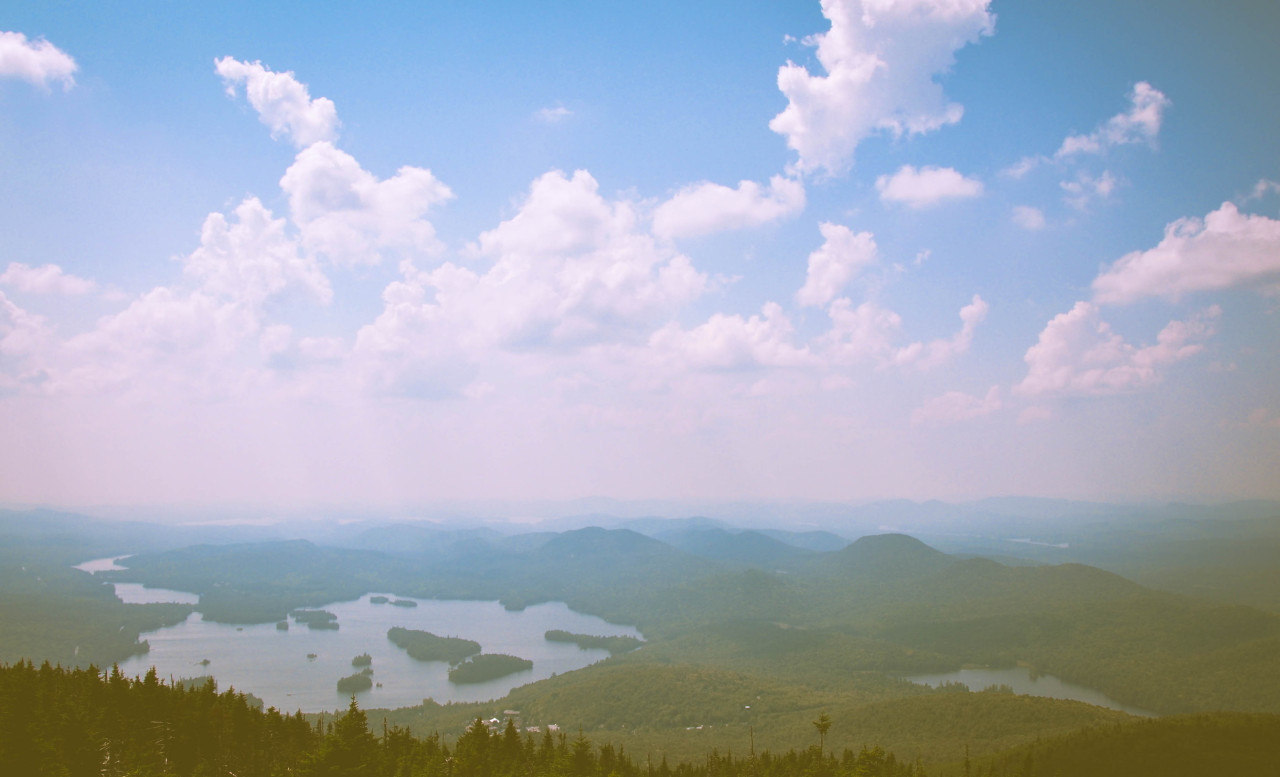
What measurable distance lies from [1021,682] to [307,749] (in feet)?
514

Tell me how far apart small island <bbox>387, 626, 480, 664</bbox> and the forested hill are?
115 m

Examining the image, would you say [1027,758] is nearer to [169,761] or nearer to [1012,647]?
[169,761]

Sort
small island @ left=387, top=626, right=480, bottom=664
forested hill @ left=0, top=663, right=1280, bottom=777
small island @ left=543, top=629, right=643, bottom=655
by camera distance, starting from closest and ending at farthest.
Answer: forested hill @ left=0, top=663, right=1280, bottom=777
small island @ left=387, top=626, right=480, bottom=664
small island @ left=543, top=629, right=643, bottom=655

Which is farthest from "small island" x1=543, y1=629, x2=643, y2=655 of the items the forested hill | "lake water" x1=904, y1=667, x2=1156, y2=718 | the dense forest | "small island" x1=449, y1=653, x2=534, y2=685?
the forested hill

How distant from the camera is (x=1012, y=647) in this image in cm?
17050

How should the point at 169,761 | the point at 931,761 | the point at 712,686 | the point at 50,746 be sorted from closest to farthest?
1. the point at 50,746
2. the point at 169,761
3. the point at 931,761
4. the point at 712,686

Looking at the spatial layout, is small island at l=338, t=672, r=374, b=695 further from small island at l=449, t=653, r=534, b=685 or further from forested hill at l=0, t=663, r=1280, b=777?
forested hill at l=0, t=663, r=1280, b=777

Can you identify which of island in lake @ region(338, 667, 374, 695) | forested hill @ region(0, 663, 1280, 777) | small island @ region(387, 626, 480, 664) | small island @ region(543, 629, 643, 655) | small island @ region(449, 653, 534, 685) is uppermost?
forested hill @ region(0, 663, 1280, 777)

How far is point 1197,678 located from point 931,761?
303 feet

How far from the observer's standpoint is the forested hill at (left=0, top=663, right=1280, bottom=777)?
129ft

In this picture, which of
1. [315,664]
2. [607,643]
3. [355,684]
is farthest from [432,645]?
[607,643]

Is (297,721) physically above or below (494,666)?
above

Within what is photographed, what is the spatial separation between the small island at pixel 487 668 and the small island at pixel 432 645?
720 cm

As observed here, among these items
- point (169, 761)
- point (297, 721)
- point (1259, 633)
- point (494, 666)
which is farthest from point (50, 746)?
point (1259, 633)
